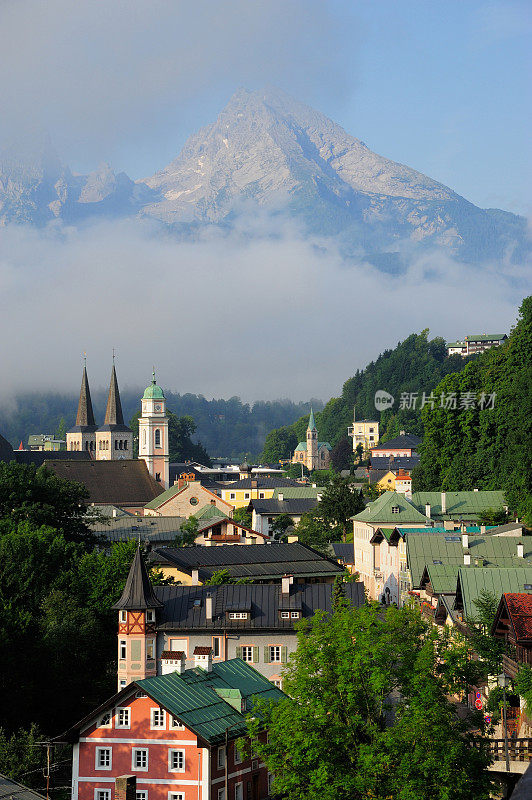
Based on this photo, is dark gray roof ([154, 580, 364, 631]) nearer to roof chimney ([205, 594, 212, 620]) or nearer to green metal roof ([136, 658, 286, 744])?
roof chimney ([205, 594, 212, 620])

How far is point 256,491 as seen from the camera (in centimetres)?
16538

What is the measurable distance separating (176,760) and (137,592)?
18.2 m

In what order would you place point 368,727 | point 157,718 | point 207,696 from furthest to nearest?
point 207,696, point 157,718, point 368,727

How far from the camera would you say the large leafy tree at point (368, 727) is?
102 feet

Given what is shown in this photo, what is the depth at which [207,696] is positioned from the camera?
136 feet

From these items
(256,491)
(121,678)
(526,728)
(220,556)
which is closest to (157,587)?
(121,678)

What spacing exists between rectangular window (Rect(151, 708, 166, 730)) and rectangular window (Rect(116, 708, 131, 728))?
776 mm

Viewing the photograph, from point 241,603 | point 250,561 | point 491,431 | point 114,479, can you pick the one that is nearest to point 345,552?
point 491,431

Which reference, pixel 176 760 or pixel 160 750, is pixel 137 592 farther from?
pixel 176 760

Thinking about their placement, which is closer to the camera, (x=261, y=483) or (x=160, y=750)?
(x=160, y=750)

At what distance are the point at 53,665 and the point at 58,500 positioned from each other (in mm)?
34087

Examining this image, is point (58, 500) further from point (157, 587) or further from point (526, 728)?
point (526, 728)

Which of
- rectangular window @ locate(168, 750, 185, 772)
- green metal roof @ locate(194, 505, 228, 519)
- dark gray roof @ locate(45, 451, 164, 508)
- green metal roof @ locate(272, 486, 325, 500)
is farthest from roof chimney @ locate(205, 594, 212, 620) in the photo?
dark gray roof @ locate(45, 451, 164, 508)

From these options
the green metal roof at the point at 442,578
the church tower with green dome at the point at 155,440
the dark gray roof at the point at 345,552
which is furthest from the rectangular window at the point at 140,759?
the church tower with green dome at the point at 155,440
